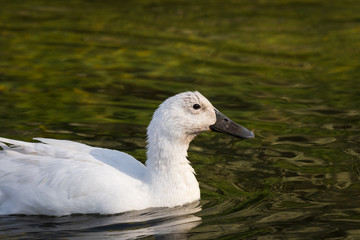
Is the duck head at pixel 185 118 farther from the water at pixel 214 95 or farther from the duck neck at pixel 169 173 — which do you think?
the water at pixel 214 95

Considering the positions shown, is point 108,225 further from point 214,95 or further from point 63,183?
point 214,95

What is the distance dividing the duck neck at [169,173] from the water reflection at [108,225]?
18 cm

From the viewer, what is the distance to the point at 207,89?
13523mm

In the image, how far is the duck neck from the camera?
8.54 meters

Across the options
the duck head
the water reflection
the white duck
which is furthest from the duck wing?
the duck head

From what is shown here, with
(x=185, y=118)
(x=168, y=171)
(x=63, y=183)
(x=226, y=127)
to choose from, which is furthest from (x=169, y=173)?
(x=63, y=183)

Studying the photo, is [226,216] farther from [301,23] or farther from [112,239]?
[301,23]

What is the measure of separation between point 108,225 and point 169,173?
3.44 feet

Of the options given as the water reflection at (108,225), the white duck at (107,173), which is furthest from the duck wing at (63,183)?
the water reflection at (108,225)

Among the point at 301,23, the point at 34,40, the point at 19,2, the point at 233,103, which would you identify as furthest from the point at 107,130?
the point at 19,2

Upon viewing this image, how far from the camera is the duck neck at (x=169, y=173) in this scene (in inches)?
336

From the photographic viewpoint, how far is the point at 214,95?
43.1ft

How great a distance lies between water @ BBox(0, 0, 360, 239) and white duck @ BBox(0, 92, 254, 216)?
0.54 ft

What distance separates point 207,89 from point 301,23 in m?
5.59
